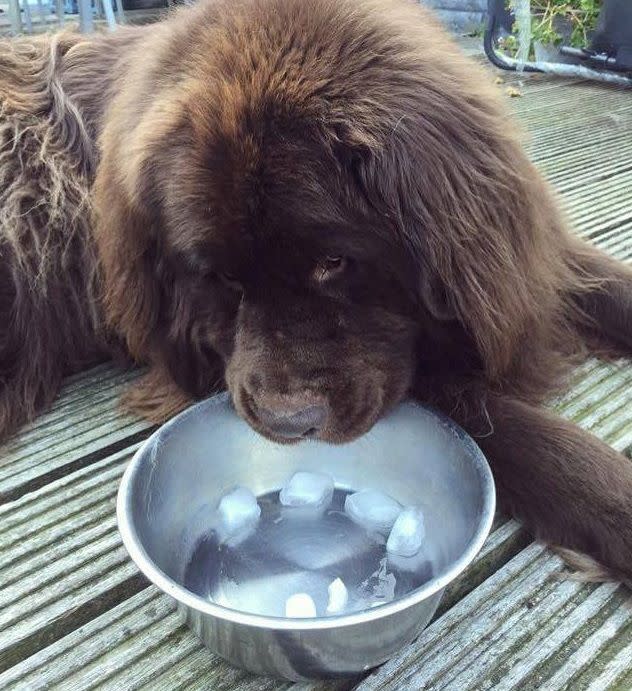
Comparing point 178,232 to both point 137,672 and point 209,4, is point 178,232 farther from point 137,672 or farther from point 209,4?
point 137,672

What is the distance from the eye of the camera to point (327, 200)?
120 centimetres

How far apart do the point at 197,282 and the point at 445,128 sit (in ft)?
1.64

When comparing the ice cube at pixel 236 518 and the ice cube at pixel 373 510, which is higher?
the ice cube at pixel 373 510

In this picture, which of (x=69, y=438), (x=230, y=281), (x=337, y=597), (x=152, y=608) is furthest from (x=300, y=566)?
(x=69, y=438)

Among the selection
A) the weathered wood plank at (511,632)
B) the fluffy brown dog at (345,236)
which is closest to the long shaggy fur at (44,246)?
the fluffy brown dog at (345,236)

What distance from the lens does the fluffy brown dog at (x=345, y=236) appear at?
3.96ft

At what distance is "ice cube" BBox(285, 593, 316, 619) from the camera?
117 centimetres

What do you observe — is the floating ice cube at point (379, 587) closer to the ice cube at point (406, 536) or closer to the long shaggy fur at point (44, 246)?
the ice cube at point (406, 536)

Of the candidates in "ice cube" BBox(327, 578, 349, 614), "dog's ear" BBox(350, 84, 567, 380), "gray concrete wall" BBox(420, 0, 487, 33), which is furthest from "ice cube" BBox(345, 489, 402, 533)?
"gray concrete wall" BBox(420, 0, 487, 33)

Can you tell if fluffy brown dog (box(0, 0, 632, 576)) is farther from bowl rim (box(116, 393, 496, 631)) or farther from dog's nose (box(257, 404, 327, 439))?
bowl rim (box(116, 393, 496, 631))

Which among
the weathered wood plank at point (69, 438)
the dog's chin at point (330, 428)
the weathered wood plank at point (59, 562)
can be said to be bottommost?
the weathered wood plank at point (69, 438)

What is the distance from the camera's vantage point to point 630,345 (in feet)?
5.94

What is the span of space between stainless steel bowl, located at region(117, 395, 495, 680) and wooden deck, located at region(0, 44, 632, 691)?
0.06 meters

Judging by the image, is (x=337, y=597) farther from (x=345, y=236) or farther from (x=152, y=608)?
(x=345, y=236)
